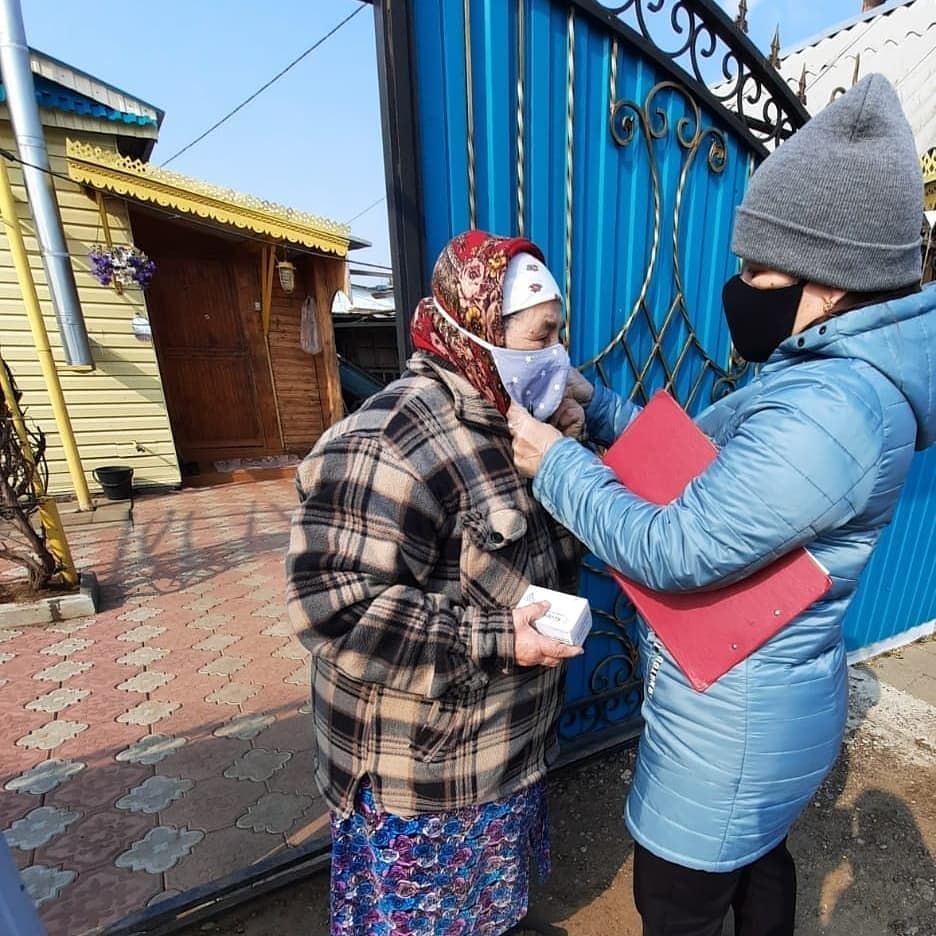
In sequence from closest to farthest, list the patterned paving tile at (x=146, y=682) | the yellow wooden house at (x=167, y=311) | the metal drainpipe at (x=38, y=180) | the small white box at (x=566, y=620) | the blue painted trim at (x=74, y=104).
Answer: the small white box at (x=566, y=620) → the patterned paving tile at (x=146, y=682) → the metal drainpipe at (x=38, y=180) → the blue painted trim at (x=74, y=104) → the yellow wooden house at (x=167, y=311)

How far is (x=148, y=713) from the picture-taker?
267cm

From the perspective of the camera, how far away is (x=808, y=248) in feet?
2.78

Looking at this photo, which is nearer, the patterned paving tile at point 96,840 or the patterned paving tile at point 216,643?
the patterned paving tile at point 96,840

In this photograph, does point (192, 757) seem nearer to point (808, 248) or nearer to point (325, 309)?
point (808, 248)

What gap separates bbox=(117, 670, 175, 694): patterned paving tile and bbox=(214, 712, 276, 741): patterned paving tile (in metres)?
0.58

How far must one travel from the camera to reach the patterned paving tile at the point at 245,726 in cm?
252

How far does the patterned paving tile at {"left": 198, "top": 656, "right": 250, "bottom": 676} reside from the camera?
3020 mm

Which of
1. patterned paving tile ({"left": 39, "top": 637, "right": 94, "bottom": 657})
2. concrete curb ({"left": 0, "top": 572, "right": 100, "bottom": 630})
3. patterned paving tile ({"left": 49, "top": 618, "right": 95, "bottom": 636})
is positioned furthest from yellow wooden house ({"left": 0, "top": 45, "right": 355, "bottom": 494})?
patterned paving tile ({"left": 39, "top": 637, "right": 94, "bottom": 657})

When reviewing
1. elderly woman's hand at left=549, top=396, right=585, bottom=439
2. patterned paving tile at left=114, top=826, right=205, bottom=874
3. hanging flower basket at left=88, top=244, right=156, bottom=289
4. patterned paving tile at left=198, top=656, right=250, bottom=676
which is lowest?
patterned paving tile at left=198, top=656, right=250, bottom=676

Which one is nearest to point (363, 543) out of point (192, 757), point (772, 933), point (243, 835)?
point (772, 933)

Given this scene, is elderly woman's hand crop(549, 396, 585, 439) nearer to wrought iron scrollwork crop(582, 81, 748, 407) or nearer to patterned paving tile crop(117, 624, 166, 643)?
wrought iron scrollwork crop(582, 81, 748, 407)

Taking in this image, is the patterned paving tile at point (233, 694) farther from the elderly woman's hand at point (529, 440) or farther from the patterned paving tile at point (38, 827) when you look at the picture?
the elderly woman's hand at point (529, 440)

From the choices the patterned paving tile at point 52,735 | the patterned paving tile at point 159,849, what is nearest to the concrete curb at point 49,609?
the patterned paving tile at point 52,735

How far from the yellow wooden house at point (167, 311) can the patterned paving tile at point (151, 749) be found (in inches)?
188
